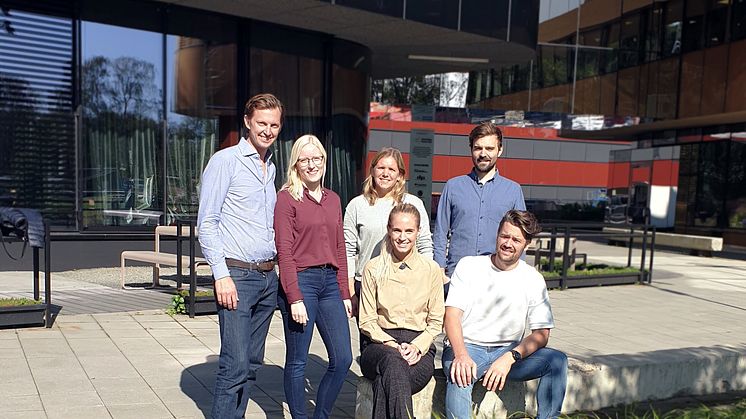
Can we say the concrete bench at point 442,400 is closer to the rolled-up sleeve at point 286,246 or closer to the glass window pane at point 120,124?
the rolled-up sleeve at point 286,246

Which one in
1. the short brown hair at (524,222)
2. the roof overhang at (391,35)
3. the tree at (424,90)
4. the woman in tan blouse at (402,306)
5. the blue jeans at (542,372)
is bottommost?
the blue jeans at (542,372)

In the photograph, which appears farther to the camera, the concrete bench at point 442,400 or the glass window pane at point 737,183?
the glass window pane at point 737,183

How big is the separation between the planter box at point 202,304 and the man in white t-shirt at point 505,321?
13.5 ft

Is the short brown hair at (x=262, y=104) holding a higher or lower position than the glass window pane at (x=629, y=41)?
lower

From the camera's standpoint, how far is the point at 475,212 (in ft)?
14.4

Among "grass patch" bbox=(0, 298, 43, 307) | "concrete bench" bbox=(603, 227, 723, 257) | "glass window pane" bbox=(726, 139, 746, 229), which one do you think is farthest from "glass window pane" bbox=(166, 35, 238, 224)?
"glass window pane" bbox=(726, 139, 746, 229)

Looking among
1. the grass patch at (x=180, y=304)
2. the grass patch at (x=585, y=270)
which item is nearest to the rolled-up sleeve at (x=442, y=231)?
the grass patch at (x=180, y=304)

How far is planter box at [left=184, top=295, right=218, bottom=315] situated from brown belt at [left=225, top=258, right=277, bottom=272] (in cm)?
406

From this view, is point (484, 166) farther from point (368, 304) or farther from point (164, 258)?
point (164, 258)

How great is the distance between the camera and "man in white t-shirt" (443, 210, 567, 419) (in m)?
3.80

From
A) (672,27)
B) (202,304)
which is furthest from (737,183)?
(202,304)

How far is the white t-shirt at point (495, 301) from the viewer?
3898 millimetres

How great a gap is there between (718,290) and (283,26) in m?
9.00

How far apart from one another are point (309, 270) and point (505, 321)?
118 centimetres
